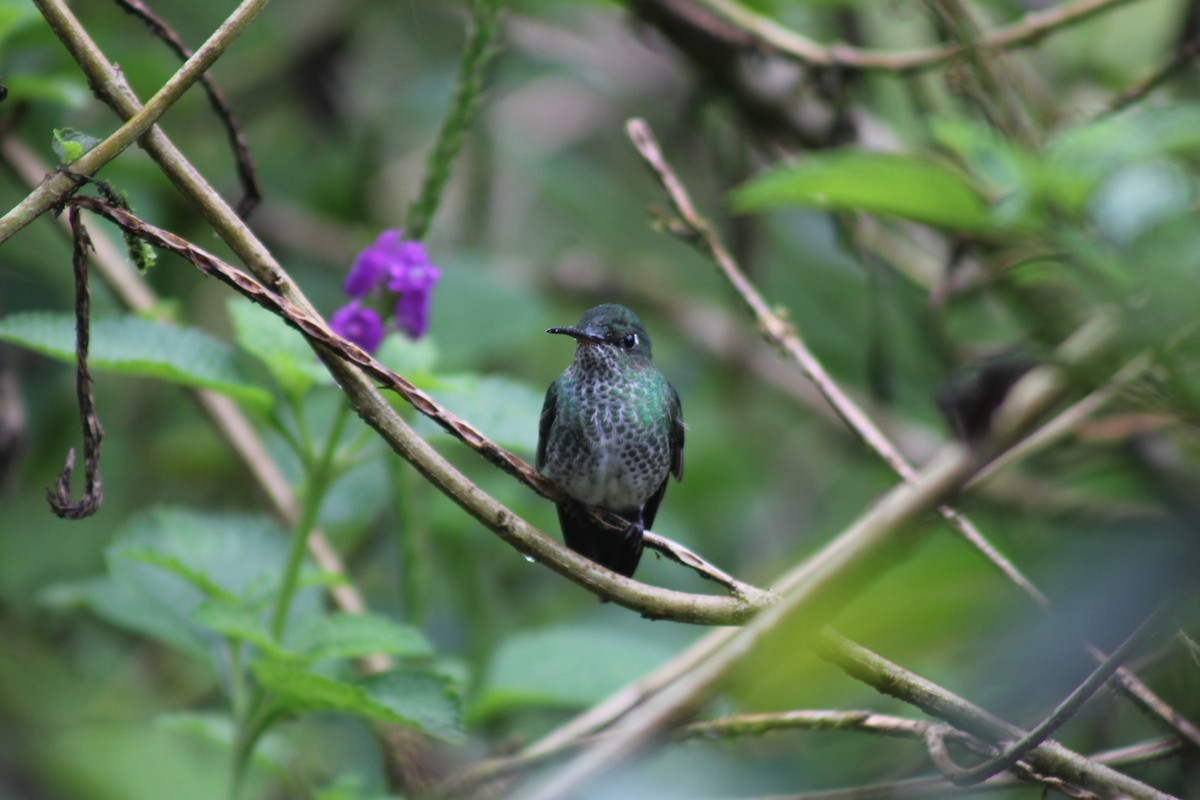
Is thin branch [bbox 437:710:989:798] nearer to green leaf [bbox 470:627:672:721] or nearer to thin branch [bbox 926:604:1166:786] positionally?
thin branch [bbox 926:604:1166:786]

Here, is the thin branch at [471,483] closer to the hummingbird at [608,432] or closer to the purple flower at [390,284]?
the purple flower at [390,284]

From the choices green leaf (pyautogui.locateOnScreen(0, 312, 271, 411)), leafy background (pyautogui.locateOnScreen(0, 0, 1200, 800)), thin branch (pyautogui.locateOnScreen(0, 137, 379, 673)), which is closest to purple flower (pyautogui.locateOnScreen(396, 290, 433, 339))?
leafy background (pyautogui.locateOnScreen(0, 0, 1200, 800))

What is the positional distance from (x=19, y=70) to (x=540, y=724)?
215 centimetres

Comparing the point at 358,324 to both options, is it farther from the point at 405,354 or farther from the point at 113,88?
the point at 113,88

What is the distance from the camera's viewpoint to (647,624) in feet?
12.4

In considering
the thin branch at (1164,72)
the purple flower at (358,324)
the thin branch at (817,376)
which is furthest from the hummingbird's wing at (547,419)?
the thin branch at (1164,72)

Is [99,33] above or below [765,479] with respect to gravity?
above

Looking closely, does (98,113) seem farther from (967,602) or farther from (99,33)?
(967,602)

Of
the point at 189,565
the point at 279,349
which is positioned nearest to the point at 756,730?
the point at 279,349

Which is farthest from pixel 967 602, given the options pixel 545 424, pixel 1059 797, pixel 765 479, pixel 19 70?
pixel 765 479

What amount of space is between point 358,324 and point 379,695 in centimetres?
57

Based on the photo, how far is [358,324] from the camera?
6.10ft

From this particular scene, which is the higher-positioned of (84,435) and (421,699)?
(84,435)

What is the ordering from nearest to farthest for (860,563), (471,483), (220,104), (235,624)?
(860,563)
(471,483)
(220,104)
(235,624)
